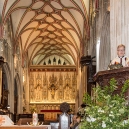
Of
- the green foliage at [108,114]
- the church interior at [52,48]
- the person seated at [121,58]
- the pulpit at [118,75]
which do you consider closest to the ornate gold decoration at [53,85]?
the church interior at [52,48]

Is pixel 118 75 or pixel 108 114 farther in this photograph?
pixel 118 75

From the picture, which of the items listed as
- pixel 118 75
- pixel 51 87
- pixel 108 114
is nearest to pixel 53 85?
pixel 51 87

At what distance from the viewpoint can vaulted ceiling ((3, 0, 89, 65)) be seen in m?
27.2

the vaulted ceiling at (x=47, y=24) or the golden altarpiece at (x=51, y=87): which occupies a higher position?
the vaulted ceiling at (x=47, y=24)

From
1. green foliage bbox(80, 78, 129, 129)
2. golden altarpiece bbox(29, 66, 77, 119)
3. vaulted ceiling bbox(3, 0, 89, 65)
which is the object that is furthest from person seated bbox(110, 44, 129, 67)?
golden altarpiece bbox(29, 66, 77, 119)

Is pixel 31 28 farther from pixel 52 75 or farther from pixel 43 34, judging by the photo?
pixel 52 75

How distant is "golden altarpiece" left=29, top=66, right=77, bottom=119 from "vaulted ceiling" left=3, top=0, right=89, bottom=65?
202cm

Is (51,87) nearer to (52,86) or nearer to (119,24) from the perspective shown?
(52,86)

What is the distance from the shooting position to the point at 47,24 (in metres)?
34.5

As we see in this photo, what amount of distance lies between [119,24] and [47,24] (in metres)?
25.0

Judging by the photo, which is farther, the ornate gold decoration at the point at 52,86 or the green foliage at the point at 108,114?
the ornate gold decoration at the point at 52,86

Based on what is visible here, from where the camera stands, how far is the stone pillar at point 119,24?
9516 millimetres

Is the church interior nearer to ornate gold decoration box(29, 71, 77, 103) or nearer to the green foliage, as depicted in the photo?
ornate gold decoration box(29, 71, 77, 103)

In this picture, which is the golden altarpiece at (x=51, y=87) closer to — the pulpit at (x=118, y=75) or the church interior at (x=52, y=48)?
the church interior at (x=52, y=48)
